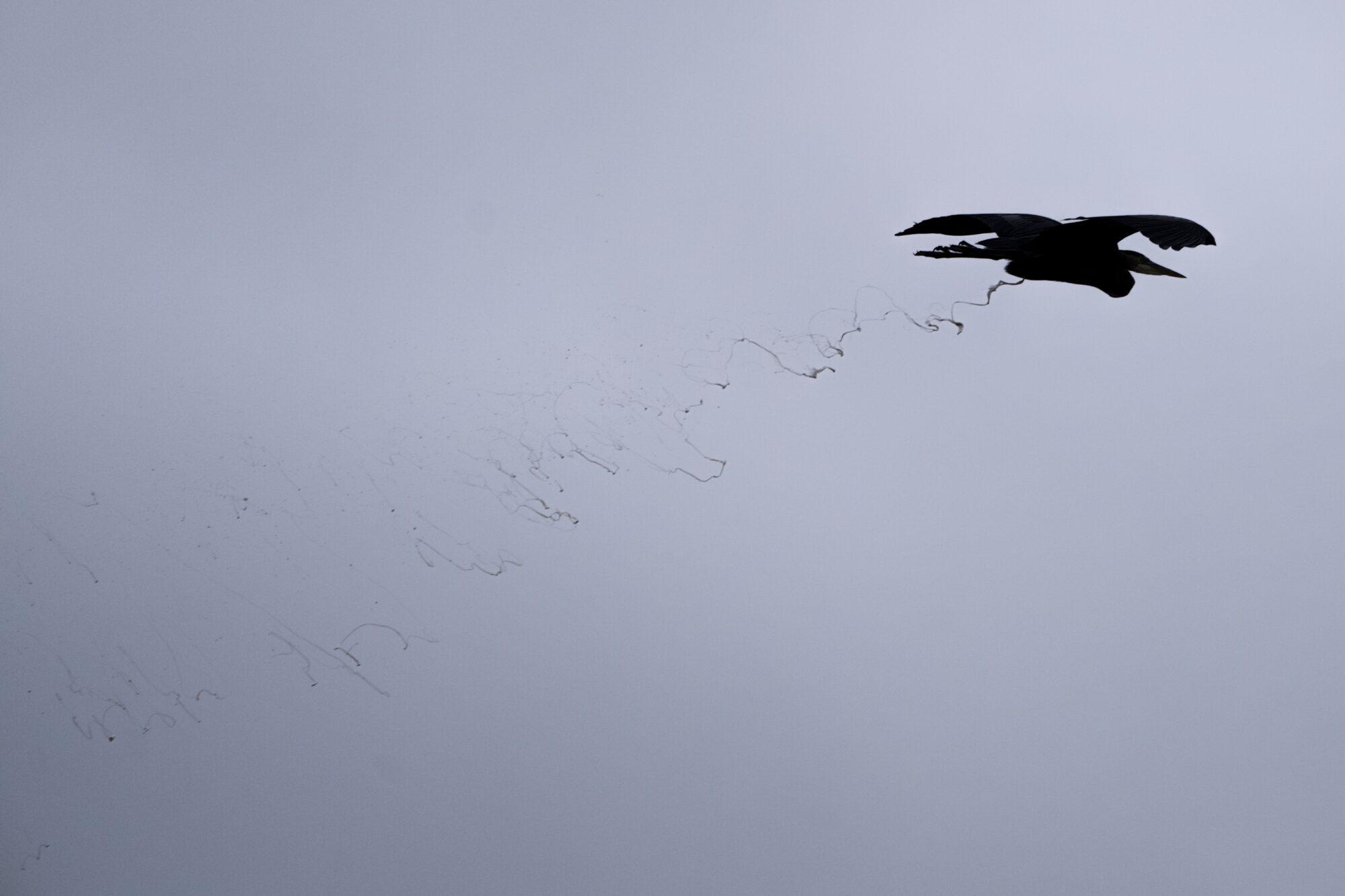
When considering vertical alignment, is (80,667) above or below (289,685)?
A: below

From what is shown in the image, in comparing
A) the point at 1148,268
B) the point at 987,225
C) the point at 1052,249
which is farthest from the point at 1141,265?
the point at 987,225

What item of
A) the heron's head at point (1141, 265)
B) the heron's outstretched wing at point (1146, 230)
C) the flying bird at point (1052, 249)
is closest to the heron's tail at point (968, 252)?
the flying bird at point (1052, 249)

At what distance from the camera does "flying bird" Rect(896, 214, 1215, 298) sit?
2424 mm

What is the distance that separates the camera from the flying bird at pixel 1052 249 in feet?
7.95

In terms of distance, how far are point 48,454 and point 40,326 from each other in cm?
50

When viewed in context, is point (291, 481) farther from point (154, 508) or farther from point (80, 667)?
point (80, 667)

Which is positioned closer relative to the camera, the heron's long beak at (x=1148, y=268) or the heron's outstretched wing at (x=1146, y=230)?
the heron's outstretched wing at (x=1146, y=230)

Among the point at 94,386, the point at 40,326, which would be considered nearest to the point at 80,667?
the point at 94,386

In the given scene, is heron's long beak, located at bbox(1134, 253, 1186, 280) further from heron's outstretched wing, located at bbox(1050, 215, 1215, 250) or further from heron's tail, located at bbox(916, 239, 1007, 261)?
heron's tail, located at bbox(916, 239, 1007, 261)

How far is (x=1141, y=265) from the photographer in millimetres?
2580

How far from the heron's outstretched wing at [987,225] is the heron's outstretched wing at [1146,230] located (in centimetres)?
12

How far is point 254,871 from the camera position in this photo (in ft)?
8.61

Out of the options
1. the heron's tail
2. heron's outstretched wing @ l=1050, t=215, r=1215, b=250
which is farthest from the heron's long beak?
the heron's tail

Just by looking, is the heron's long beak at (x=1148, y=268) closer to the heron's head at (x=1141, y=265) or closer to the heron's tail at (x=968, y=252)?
the heron's head at (x=1141, y=265)
